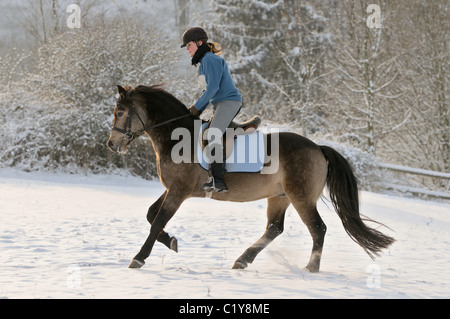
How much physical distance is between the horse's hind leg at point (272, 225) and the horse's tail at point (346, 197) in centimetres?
64

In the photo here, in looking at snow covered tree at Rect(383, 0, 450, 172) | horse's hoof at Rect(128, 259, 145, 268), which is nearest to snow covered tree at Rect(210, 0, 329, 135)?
snow covered tree at Rect(383, 0, 450, 172)

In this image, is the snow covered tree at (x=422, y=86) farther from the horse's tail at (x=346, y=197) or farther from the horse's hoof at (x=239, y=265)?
the horse's hoof at (x=239, y=265)

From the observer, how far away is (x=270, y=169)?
619cm

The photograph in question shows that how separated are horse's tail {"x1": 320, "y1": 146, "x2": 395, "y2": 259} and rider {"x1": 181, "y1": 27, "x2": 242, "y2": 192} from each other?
1.40 metres

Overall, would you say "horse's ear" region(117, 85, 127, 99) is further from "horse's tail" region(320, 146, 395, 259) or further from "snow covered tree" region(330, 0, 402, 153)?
"snow covered tree" region(330, 0, 402, 153)

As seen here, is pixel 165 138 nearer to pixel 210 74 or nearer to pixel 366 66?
pixel 210 74

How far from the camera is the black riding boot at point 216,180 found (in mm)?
5934

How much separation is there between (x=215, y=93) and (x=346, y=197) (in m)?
2.09

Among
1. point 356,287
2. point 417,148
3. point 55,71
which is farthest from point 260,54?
point 356,287

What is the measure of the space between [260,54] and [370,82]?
27.1 feet

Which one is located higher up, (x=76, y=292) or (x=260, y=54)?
(x=260, y=54)

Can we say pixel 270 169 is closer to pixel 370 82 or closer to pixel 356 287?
pixel 356 287

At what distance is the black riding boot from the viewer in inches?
234

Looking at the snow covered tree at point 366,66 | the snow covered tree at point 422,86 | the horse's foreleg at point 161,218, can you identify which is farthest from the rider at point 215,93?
the snow covered tree at point 422,86
